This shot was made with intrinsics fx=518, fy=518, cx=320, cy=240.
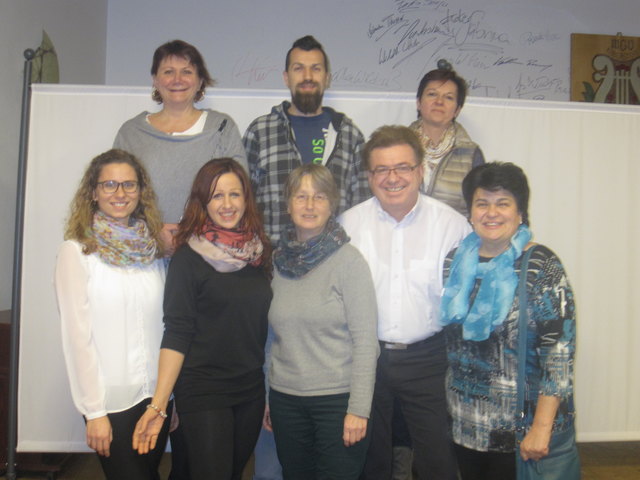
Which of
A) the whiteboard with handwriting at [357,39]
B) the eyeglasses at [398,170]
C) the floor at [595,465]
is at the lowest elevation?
the floor at [595,465]

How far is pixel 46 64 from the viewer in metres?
3.00

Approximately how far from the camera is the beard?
222 centimetres

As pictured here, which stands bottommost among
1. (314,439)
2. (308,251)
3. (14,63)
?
(314,439)

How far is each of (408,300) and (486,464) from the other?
559 millimetres

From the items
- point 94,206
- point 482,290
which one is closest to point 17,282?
point 94,206

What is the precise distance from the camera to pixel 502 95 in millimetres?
3715

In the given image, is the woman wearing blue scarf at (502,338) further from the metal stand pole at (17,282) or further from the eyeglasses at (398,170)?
the metal stand pole at (17,282)

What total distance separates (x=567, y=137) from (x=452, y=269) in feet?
4.34

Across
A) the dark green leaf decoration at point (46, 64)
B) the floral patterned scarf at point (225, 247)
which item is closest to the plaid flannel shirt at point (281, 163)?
the floral patterned scarf at point (225, 247)

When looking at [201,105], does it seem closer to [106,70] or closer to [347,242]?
[347,242]

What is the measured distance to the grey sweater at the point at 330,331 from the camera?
159cm

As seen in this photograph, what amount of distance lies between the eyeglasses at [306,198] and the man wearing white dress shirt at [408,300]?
0.76 feet

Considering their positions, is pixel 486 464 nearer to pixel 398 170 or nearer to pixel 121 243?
pixel 398 170

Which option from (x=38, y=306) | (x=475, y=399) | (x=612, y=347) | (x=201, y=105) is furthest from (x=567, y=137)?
(x=38, y=306)
